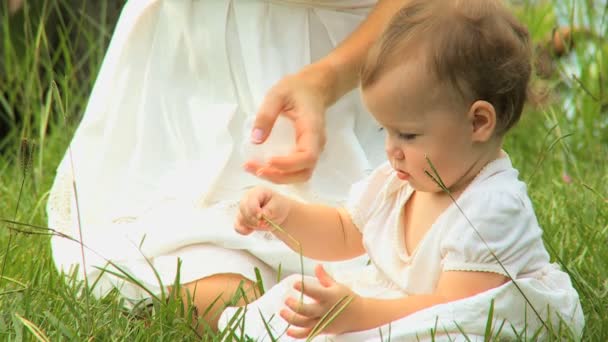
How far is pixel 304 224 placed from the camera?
190cm

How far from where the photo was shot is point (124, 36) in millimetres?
2291

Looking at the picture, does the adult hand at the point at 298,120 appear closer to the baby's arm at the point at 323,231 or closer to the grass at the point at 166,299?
the baby's arm at the point at 323,231

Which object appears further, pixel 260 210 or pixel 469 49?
pixel 260 210

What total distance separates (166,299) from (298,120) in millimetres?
400

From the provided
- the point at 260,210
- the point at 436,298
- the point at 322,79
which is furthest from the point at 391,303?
the point at 322,79

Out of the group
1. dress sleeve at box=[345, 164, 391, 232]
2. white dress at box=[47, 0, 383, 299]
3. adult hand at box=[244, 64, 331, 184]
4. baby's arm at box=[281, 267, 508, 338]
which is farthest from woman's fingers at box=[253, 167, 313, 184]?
baby's arm at box=[281, 267, 508, 338]

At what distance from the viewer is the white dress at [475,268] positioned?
164 centimetres

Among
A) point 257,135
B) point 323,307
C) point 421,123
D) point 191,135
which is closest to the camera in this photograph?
point 323,307

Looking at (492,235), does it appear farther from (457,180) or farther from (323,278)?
(323,278)

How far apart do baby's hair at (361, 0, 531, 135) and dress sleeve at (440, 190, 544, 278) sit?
123 millimetres

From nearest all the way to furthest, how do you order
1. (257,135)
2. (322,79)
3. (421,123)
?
(421,123), (257,135), (322,79)

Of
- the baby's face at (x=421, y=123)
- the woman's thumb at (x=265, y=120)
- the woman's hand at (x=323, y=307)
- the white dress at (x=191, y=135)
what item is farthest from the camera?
the white dress at (x=191, y=135)

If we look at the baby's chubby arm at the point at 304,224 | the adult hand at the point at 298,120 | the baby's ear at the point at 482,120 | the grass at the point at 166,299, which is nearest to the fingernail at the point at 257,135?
the adult hand at the point at 298,120

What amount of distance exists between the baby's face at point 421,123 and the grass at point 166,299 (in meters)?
0.25
